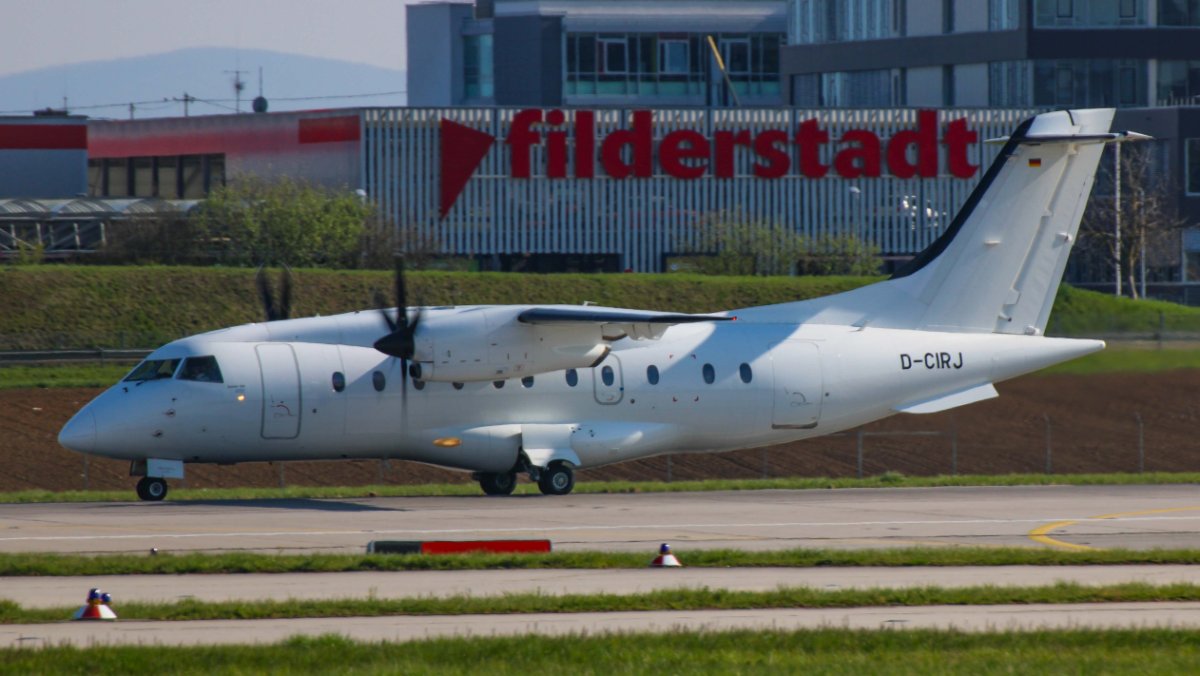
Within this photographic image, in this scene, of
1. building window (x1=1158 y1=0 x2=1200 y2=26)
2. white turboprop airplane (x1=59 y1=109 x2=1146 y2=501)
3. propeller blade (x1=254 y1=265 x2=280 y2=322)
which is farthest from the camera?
building window (x1=1158 y1=0 x2=1200 y2=26)

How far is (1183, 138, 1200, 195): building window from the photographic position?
7925 centimetres

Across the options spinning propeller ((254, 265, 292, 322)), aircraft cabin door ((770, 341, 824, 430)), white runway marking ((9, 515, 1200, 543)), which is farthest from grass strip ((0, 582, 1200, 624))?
spinning propeller ((254, 265, 292, 322))

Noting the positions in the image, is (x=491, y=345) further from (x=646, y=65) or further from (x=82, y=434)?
(x=646, y=65)

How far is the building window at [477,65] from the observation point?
104625mm

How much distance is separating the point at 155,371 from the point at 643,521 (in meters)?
9.73

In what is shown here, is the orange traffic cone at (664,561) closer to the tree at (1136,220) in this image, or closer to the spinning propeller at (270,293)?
the spinning propeller at (270,293)

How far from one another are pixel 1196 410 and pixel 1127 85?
38152 millimetres

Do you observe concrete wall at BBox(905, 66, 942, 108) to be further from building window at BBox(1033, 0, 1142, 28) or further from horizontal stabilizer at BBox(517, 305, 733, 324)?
horizontal stabilizer at BBox(517, 305, 733, 324)

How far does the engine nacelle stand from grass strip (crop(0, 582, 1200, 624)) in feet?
37.7

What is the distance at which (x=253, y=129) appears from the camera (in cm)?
7494

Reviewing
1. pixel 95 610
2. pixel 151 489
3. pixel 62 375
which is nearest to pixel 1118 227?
pixel 62 375

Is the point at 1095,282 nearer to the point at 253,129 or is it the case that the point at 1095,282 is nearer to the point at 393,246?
the point at 393,246

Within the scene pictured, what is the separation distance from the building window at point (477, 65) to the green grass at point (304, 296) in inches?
1875

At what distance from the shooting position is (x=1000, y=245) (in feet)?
109
